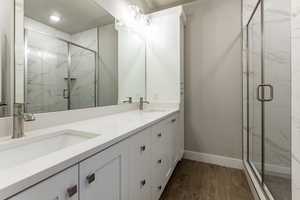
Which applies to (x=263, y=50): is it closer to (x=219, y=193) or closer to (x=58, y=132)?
(x=219, y=193)

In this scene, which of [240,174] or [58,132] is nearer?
[58,132]

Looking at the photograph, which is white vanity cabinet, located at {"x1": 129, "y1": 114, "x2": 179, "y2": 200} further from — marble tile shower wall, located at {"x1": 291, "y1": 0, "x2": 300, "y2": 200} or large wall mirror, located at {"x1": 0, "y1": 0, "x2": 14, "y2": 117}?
marble tile shower wall, located at {"x1": 291, "y1": 0, "x2": 300, "y2": 200}

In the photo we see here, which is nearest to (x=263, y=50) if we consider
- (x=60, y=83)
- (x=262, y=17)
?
(x=262, y=17)

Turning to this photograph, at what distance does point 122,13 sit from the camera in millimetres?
1934

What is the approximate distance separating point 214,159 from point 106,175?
2043 mm

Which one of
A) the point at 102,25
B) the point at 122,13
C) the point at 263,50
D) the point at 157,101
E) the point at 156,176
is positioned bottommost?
the point at 156,176

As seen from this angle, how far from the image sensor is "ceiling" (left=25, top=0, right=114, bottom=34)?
986 millimetres

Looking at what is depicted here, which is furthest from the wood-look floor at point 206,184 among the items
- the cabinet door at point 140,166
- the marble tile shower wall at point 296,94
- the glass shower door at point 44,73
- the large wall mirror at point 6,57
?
the large wall mirror at point 6,57

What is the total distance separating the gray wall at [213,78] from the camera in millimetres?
2209

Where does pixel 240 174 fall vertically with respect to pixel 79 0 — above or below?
below

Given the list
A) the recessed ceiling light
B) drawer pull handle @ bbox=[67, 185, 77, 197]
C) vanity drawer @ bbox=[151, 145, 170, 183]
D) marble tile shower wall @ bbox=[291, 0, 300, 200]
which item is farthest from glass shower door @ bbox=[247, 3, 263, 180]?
the recessed ceiling light

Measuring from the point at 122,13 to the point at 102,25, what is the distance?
1.62 feet

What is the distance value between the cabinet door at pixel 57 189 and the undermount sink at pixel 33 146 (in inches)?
12.2

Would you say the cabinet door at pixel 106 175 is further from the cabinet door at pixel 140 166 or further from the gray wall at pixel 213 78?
the gray wall at pixel 213 78
